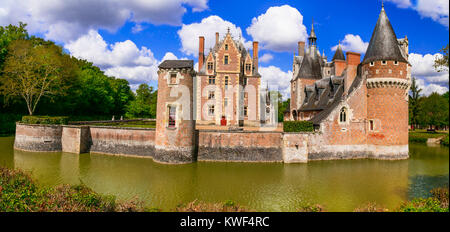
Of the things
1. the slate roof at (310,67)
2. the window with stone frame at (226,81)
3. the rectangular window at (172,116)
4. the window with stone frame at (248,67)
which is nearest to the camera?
the rectangular window at (172,116)

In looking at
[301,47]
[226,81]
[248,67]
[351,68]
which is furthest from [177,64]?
[301,47]

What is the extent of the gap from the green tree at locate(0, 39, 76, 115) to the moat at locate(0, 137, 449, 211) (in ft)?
31.2

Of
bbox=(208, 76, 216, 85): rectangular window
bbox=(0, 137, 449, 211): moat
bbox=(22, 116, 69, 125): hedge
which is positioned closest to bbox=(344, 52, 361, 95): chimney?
bbox=(0, 137, 449, 211): moat

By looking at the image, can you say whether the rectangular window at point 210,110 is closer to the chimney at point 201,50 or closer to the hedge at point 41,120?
the chimney at point 201,50

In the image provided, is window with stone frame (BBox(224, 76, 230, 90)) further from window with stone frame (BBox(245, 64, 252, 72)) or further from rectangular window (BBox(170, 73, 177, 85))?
rectangular window (BBox(170, 73, 177, 85))

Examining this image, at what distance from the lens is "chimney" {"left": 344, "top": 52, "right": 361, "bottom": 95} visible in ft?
75.7

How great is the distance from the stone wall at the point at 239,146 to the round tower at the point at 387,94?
28.6 feet

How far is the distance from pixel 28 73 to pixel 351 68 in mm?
33751

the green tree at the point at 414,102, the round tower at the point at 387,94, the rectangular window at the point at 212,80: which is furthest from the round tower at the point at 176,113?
the green tree at the point at 414,102

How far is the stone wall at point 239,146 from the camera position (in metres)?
18.9

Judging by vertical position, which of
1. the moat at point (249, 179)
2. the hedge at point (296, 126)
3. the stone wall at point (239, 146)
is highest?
the hedge at point (296, 126)

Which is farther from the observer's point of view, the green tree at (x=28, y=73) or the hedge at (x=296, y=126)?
the green tree at (x=28, y=73)

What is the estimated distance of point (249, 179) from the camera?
14.4 metres
